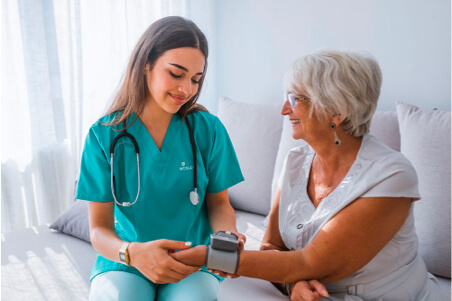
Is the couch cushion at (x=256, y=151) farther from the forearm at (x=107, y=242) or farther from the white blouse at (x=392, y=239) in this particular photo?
→ the forearm at (x=107, y=242)

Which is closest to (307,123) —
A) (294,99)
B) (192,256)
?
(294,99)

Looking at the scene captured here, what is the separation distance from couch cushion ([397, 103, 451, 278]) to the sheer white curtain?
1.44 meters

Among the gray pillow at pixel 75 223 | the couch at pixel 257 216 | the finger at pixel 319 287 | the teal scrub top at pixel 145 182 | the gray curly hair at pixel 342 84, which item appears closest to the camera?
the finger at pixel 319 287

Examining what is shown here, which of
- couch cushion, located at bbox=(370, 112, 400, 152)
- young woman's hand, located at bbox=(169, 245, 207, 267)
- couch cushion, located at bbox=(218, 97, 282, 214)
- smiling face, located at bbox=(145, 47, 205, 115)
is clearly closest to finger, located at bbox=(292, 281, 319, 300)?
young woman's hand, located at bbox=(169, 245, 207, 267)

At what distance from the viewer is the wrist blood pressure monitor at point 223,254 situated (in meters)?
1.08

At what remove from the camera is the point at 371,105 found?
118 centimetres

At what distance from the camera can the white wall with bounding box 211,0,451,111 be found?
1.81 m

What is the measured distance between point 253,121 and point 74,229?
1.01 m

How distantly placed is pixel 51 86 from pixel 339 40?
1537 mm

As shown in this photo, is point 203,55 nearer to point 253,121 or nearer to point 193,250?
point 193,250

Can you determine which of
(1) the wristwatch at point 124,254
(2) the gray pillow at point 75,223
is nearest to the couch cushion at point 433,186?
(1) the wristwatch at point 124,254

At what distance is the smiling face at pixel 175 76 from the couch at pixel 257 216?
1.80 feet

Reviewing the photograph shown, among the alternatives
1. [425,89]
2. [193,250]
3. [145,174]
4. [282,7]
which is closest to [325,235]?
[193,250]

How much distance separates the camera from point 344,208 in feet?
3.59
